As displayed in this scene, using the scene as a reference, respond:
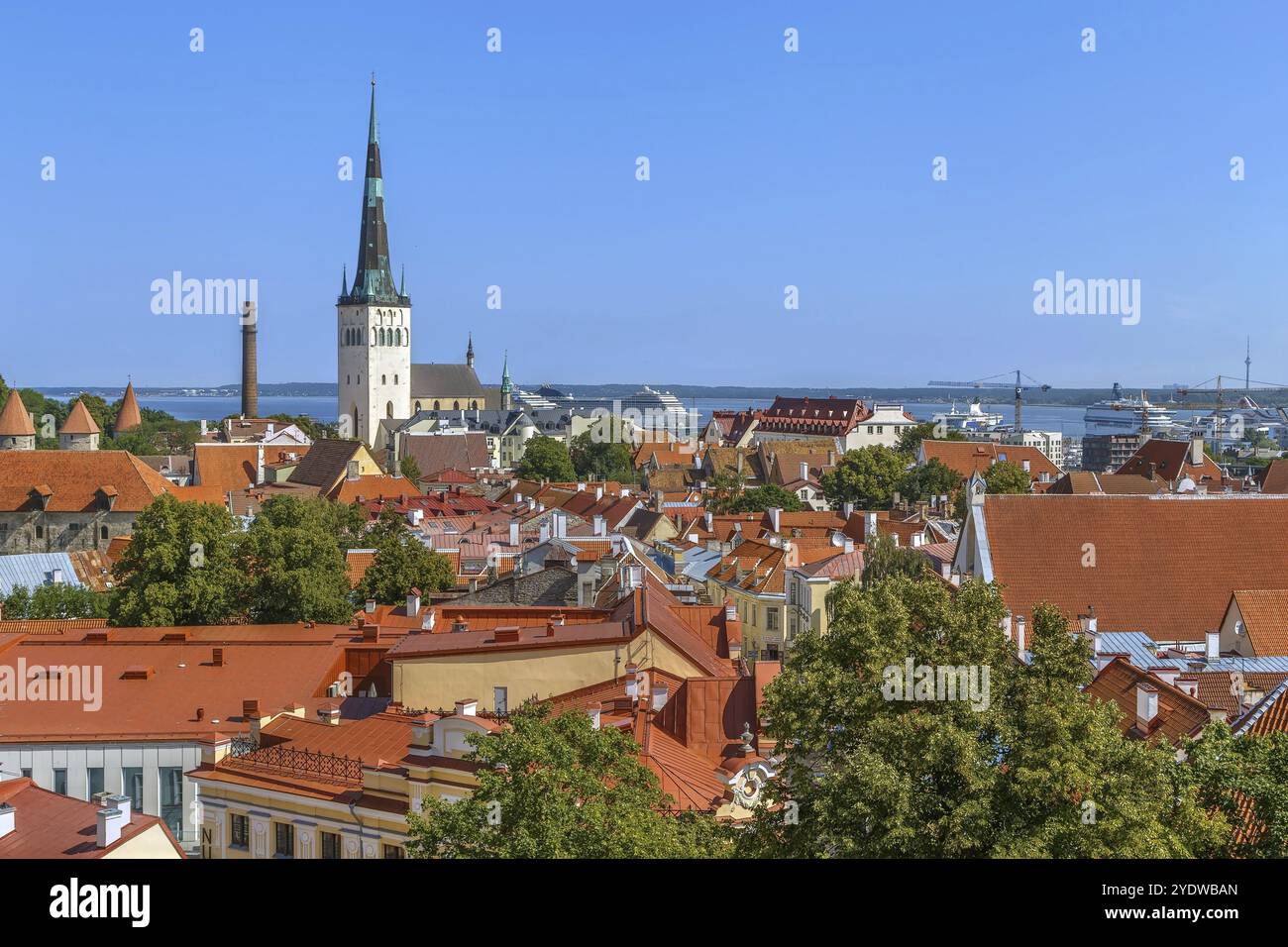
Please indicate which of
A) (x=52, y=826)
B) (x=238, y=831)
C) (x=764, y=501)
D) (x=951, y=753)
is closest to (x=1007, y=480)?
(x=764, y=501)

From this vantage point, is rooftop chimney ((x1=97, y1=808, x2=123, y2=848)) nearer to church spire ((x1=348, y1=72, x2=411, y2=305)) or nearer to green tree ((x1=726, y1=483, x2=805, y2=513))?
green tree ((x1=726, y1=483, x2=805, y2=513))

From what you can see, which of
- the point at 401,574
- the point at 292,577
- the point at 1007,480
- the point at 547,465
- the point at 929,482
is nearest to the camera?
the point at 292,577

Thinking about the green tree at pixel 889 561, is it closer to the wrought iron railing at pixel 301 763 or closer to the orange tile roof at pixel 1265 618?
the orange tile roof at pixel 1265 618

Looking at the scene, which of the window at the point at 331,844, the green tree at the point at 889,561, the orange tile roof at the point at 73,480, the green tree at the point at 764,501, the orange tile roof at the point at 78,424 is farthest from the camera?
the orange tile roof at the point at 78,424

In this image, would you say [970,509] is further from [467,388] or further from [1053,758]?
[467,388]

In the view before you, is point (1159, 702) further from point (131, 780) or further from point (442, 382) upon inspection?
point (442, 382)

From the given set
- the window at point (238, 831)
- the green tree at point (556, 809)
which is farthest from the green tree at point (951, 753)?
the window at point (238, 831)
